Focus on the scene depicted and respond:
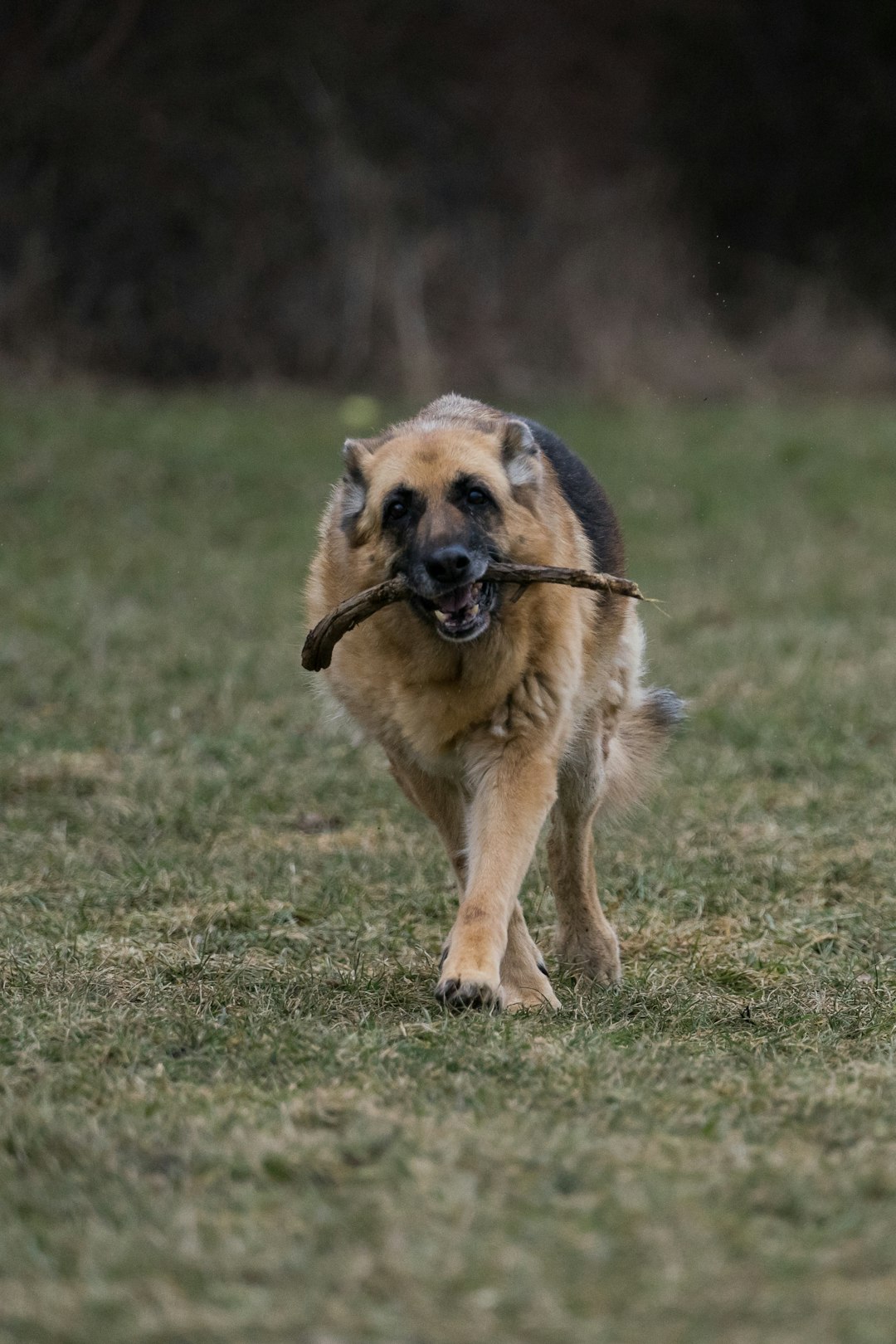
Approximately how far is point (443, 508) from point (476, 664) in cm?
45

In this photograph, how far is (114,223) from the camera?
62.3 feet

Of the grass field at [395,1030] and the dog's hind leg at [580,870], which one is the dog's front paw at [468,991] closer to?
the grass field at [395,1030]

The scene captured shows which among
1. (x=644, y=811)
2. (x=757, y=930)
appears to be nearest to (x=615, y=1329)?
(x=757, y=930)

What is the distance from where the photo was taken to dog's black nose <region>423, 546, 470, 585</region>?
4738mm

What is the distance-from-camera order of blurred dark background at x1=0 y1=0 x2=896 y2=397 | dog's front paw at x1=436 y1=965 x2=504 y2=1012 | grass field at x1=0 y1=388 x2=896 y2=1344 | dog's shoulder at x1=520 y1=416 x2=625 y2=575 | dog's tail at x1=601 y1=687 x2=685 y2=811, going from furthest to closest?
blurred dark background at x1=0 y1=0 x2=896 y2=397 < dog's tail at x1=601 y1=687 x2=685 y2=811 < dog's shoulder at x1=520 y1=416 x2=625 y2=575 < dog's front paw at x1=436 y1=965 x2=504 y2=1012 < grass field at x1=0 y1=388 x2=896 y2=1344

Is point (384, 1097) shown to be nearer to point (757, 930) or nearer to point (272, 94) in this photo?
point (757, 930)

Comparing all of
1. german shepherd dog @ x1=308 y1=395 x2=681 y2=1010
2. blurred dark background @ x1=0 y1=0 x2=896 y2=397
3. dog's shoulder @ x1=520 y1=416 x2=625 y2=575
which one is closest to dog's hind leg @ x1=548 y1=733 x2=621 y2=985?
german shepherd dog @ x1=308 y1=395 x2=681 y2=1010

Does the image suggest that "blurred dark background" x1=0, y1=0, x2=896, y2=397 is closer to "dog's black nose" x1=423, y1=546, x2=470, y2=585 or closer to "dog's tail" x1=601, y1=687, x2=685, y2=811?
"dog's tail" x1=601, y1=687, x2=685, y2=811

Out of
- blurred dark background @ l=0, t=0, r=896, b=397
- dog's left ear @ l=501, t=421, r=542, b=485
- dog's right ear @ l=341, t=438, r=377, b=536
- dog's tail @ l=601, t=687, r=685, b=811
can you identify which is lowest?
dog's tail @ l=601, t=687, r=685, b=811

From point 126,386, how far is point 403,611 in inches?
593

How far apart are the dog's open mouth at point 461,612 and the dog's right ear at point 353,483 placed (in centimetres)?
46

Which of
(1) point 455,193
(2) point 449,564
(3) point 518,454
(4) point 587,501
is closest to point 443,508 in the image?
(2) point 449,564

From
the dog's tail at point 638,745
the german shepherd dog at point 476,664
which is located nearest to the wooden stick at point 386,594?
the german shepherd dog at point 476,664

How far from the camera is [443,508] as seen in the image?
4906mm
